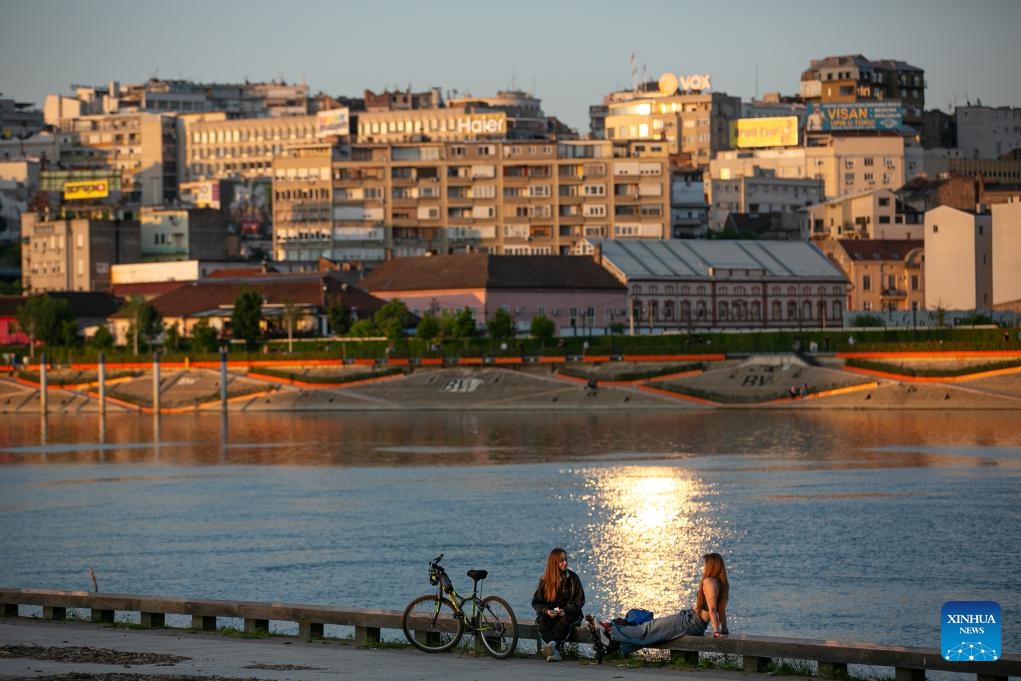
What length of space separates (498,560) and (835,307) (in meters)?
116

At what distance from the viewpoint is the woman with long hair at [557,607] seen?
3153 centimetres

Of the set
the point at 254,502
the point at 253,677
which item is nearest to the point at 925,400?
the point at 254,502

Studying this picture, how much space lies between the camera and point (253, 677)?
96.2 ft

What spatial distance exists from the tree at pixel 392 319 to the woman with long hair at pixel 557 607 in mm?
110603

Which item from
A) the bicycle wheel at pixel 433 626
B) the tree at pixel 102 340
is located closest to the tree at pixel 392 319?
the tree at pixel 102 340

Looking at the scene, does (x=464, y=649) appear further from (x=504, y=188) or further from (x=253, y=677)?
(x=504, y=188)

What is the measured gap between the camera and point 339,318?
153 meters

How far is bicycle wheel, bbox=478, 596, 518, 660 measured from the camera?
31.9 m

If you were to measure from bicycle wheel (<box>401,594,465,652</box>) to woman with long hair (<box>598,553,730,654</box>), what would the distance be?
8.64 feet

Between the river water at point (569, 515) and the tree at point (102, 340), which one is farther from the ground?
the tree at point (102, 340)

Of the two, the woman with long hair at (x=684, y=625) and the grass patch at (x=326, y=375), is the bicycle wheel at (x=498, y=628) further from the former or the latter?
the grass patch at (x=326, y=375)

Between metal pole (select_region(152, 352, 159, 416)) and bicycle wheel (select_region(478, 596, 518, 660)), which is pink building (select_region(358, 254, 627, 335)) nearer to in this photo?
metal pole (select_region(152, 352, 159, 416))

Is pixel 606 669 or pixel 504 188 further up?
pixel 504 188

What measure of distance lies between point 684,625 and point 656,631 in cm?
45
